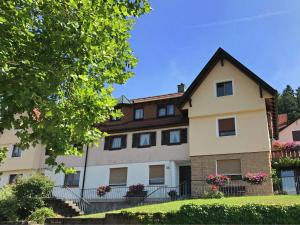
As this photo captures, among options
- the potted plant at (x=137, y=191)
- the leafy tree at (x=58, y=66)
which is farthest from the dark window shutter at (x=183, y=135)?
the leafy tree at (x=58, y=66)

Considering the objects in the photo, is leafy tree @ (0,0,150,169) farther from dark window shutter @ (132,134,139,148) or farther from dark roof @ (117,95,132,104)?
dark roof @ (117,95,132,104)

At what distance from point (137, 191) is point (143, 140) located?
4217mm

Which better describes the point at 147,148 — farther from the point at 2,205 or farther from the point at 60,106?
the point at 60,106

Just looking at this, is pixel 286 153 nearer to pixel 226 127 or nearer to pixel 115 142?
pixel 226 127

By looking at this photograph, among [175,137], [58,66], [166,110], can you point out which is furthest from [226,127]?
[58,66]

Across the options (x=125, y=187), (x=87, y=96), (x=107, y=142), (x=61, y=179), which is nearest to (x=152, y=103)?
(x=107, y=142)

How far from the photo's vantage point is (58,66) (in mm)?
10477

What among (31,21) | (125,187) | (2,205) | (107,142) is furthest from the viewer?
(107,142)

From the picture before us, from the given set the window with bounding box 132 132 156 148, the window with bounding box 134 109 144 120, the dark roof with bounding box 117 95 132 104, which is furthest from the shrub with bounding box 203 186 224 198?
the dark roof with bounding box 117 95 132 104

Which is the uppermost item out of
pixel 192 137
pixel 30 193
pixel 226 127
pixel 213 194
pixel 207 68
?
pixel 207 68

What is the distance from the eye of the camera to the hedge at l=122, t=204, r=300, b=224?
13.8 metres

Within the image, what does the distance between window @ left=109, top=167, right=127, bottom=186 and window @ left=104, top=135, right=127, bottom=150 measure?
1748 mm

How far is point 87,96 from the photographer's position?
420 inches

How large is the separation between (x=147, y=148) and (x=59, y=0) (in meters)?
18.0
